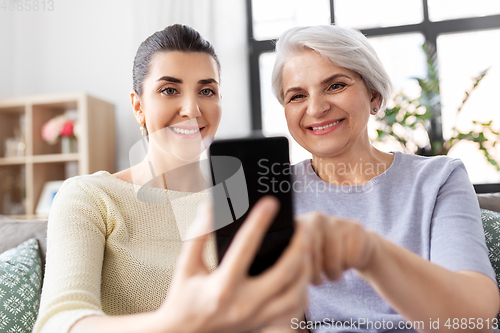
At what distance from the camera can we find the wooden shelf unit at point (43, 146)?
240cm

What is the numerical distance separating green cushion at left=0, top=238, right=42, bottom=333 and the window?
6.00 ft

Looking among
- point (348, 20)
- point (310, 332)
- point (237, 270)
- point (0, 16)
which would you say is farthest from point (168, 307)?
point (0, 16)

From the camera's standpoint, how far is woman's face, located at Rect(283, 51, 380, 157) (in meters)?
0.85

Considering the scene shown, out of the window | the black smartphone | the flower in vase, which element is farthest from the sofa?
the window

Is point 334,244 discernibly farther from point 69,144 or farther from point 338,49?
point 69,144

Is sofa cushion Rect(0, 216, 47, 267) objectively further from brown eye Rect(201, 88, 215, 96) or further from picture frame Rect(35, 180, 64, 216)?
picture frame Rect(35, 180, 64, 216)

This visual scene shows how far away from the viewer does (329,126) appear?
861 millimetres

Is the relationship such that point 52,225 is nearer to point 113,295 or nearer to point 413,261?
point 113,295

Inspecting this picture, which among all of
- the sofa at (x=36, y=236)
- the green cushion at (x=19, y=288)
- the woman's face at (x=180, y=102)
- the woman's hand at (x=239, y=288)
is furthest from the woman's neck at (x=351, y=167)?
the green cushion at (x=19, y=288)

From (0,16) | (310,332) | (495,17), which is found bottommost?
(310,332)

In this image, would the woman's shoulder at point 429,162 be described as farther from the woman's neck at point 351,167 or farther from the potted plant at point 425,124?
the potted plant at point 425,124

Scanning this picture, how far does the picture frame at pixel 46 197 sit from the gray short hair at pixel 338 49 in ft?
6.95

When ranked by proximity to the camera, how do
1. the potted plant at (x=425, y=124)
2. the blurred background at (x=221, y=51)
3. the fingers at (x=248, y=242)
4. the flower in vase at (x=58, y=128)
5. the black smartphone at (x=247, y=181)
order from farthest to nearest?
1. the blurred background at (x=221, y=51)
2. the flower in vase at (x=58, y=128)
3. the potted plant at (x=425, y=124)
4. the black smartphone at (x=247, y=181)
5. the fingers at (x=248, y=242)

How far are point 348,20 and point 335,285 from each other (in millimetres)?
2576
